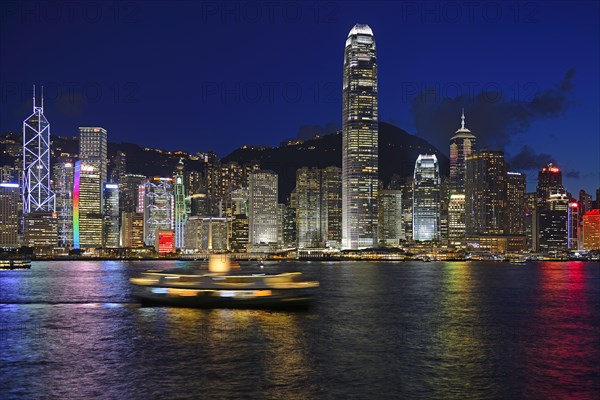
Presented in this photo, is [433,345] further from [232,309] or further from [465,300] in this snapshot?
[465,300]

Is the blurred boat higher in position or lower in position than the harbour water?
higher

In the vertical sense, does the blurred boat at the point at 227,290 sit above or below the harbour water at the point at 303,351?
above

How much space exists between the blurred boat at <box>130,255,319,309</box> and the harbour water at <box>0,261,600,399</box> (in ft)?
7.04

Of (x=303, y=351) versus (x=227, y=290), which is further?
(x=227, y=290)

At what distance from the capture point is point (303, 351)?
45.1 m

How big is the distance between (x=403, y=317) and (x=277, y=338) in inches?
697

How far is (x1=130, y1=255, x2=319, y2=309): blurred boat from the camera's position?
232ft

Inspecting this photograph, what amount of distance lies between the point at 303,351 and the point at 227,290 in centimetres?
2786

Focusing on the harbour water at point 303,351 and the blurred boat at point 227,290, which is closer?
the harbour water at point 303,351

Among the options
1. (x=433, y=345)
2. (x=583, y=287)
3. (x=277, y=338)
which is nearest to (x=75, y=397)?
(x=277, y=338)

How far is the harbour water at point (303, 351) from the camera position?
114 feet

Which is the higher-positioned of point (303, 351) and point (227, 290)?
point (227, 290)

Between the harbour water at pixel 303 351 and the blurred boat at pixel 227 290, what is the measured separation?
7.04 feet

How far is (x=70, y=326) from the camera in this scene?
57.0 metres
